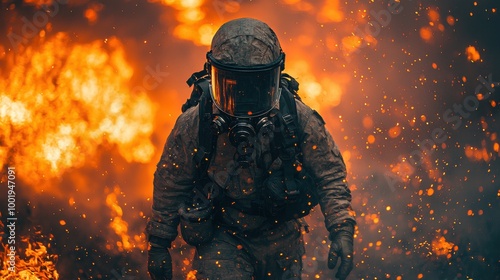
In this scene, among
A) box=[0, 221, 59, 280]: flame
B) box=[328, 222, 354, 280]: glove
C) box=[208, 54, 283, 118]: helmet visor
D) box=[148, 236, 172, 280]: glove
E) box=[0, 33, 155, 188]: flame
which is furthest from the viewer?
box=[0, 33, 155, 188]: flame

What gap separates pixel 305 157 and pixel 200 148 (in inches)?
28.0

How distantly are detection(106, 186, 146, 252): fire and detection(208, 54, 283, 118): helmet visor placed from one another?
10.3ft

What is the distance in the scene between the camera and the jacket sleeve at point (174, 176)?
5977 mm

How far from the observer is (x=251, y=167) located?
5.96 metres

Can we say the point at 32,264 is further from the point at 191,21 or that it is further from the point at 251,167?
the point at 251,167

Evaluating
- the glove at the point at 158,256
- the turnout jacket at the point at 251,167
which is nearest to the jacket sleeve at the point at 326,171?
the turnout jacket at the point at 251,167

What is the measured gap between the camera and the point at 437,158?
875cm

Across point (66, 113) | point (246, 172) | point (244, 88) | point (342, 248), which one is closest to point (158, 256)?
point (246, 172)

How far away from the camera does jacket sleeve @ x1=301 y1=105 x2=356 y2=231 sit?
592 centimetres

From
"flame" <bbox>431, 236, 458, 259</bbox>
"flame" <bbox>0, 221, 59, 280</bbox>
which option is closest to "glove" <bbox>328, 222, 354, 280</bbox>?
"flame" <bbox>431, 236, 458, 259</bbox>

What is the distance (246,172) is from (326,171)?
1.76 feet

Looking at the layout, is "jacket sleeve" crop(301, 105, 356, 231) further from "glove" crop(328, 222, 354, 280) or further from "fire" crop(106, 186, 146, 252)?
"fire" crop(106, 186, 146, 252)

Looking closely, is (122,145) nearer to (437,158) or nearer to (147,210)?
(147,210)

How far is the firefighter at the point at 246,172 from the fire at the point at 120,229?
222cm
